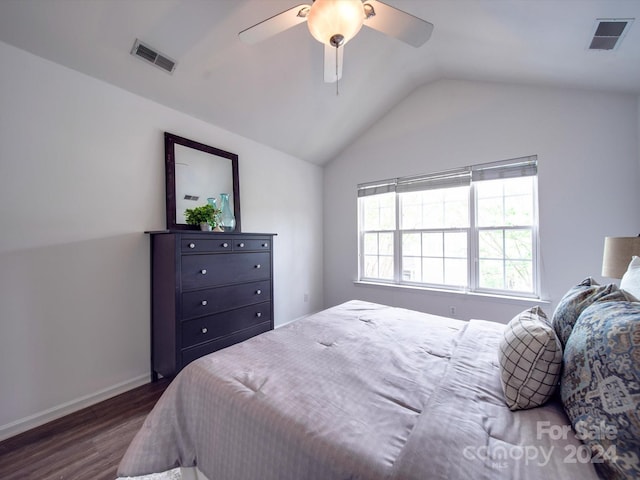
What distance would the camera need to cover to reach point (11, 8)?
1.50 metres

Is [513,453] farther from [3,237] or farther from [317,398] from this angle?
[3,237]

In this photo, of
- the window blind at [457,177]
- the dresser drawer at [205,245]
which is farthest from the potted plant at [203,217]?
the window blind at [457,177]

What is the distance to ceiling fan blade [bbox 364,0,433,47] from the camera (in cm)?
136

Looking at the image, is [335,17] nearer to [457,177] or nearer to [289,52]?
[289,52]

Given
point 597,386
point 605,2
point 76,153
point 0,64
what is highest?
point 605,2

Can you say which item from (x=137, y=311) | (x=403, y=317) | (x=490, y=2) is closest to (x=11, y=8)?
(x=137, y=311)

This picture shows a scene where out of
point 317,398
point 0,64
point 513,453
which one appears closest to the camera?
point 513,453

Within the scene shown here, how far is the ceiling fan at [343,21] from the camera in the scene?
50.0 inches

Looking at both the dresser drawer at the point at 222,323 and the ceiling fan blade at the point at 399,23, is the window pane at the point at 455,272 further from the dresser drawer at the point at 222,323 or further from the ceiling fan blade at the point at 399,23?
the ceiling fan blade at the point at 399,23

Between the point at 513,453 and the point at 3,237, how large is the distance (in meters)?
2.81

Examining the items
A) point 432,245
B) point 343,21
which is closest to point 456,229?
point 432,245

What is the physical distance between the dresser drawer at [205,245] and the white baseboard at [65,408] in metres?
1.23

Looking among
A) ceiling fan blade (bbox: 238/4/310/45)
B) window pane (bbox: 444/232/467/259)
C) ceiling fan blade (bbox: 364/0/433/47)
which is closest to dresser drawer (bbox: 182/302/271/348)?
ceiling fan blade (bbox: 238/4/310/45)

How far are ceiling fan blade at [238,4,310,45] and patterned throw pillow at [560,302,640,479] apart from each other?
1.90 m
